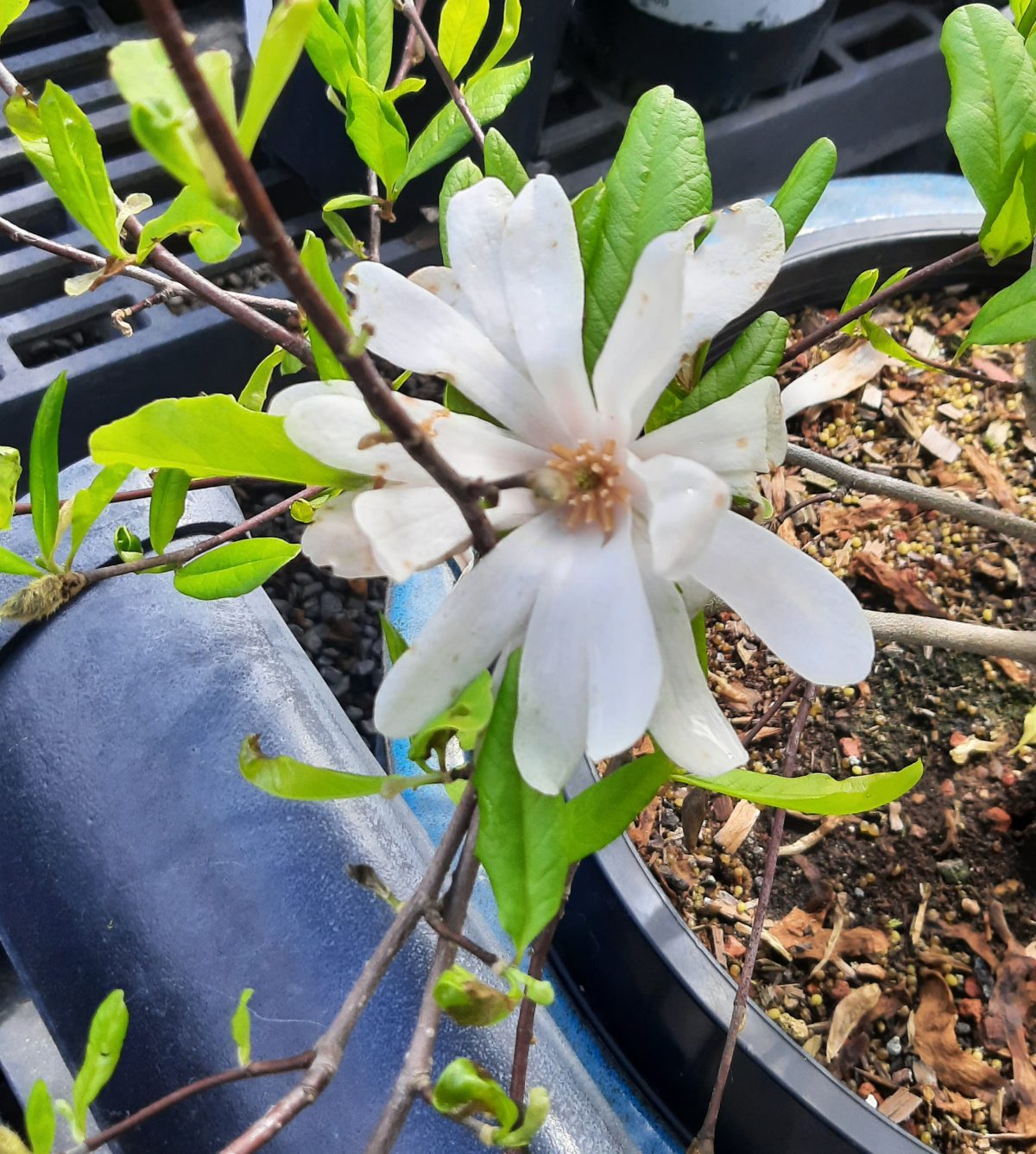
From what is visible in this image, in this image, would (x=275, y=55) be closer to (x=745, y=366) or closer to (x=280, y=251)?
(x=280, y=251)

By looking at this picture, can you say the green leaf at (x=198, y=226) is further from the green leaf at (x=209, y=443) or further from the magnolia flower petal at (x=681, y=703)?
the magnolia flower petal at (x=681, y=703)

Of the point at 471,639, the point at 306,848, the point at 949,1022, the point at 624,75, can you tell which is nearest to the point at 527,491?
the point at 471,639

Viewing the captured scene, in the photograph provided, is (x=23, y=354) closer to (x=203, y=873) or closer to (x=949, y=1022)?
(x=203, y=873)

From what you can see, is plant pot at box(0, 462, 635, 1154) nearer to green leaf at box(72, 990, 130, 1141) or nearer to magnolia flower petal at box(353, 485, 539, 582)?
green leaf at box(72, 990, 130, 1141)

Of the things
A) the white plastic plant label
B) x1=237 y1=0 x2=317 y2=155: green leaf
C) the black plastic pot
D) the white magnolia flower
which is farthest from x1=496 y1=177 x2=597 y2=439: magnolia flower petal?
the white plastic plant label

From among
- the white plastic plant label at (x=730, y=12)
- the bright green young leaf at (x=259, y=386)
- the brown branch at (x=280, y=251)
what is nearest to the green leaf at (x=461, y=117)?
the bright green young leaf at (x=259, y=386)
